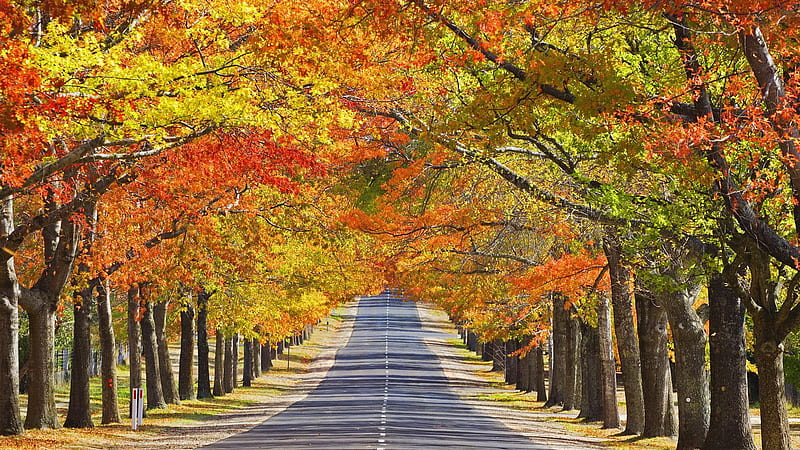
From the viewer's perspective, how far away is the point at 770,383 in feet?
60.9

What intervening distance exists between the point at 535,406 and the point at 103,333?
876 inches

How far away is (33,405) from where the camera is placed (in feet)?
86.8

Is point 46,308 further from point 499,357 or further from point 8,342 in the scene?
point 499,357

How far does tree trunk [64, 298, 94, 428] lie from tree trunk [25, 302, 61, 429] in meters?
1.98

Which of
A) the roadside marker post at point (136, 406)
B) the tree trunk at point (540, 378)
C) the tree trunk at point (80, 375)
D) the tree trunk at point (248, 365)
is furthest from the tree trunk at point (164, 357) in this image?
the tree trunk at point (248, 365)

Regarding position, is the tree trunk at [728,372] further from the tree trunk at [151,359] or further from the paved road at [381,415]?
the tree trunk at [151,359]

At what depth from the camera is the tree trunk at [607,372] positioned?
107 ft

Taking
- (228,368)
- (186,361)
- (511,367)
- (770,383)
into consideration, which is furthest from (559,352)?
(770,383)

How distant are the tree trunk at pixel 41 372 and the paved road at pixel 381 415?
4.30 m

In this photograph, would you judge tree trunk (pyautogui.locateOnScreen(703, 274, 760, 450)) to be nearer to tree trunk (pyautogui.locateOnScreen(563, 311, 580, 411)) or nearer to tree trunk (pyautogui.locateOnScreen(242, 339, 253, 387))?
tree trunk (pyautogui.locateOnScreen(563, 311, 580, 411))

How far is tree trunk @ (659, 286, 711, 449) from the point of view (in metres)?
23.8

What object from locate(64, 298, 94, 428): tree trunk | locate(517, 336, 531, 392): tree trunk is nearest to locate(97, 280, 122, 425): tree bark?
locate(64, 298, 94, 428): tree trunk

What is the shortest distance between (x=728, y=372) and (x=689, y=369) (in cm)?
283

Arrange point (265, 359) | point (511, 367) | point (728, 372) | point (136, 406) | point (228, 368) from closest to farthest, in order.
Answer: point (728, 372), point (136, 406), point (228, 368), point (511, 367), point (265, 359)
